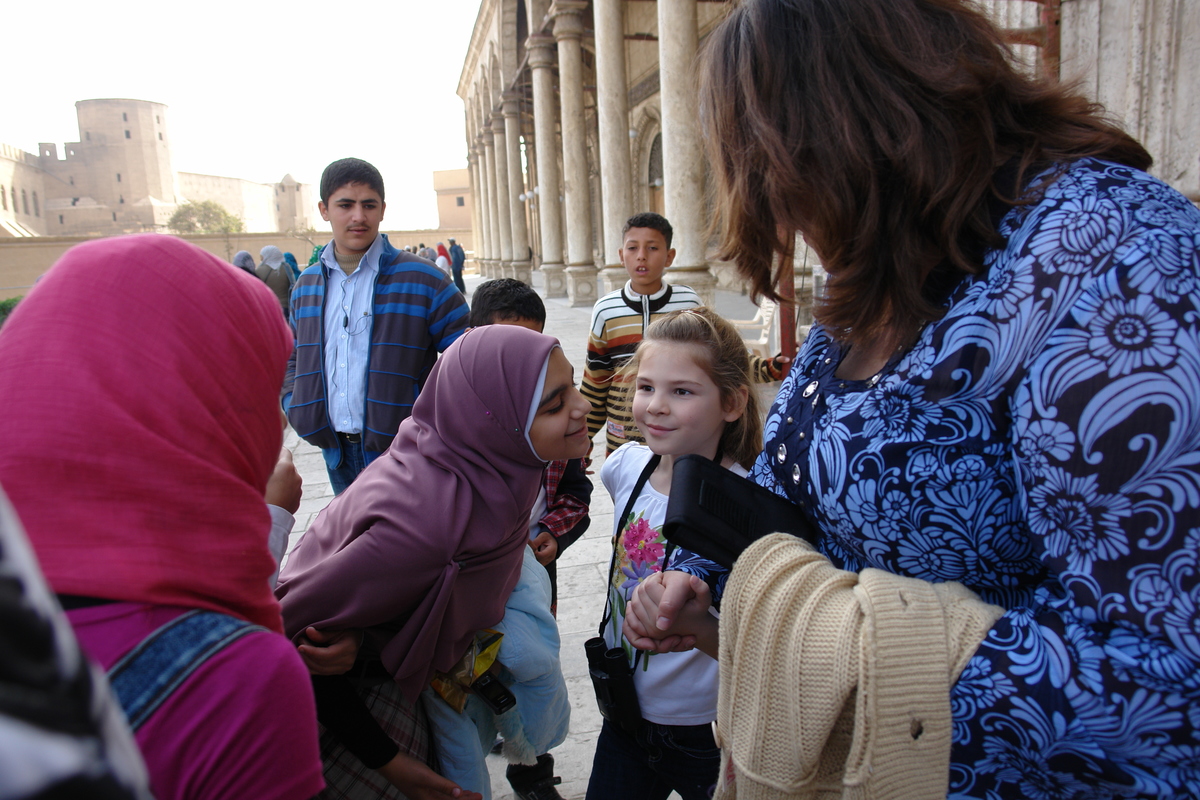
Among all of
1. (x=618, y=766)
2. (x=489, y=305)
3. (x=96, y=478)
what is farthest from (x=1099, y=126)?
(x=489, y=305)

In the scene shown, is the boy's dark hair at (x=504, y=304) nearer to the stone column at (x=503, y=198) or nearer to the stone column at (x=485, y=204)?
the stone column at (x=503, y=198)

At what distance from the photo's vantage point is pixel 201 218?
2395 inches

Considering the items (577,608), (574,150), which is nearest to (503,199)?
(574,150)

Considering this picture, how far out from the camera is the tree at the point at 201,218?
58938 millimetres

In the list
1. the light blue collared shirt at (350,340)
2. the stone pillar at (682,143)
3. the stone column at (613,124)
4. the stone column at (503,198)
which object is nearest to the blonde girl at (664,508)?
the light blue collared shirt at (350,340)

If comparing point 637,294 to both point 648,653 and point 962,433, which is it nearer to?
point 648,653

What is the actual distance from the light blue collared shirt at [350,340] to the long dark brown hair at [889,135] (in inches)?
92.1

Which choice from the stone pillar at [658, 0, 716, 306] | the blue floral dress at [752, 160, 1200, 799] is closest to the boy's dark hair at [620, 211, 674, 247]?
the blue floral dress at [752, 160, 1200, 799]

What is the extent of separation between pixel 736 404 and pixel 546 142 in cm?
1654

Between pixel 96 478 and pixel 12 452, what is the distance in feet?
0.25

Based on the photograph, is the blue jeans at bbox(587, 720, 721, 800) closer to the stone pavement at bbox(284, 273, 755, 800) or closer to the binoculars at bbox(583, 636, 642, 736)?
the binoculars at bbox(583, 636, 642, 736)

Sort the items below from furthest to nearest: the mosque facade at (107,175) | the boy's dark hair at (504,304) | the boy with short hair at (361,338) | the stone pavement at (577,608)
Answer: the mosque facade at (107,175), the boy with short hair at (361,338), the boy's dark hair at (504,304), the stone pavement at (577,608)

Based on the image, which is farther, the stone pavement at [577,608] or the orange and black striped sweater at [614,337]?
the orange and black striped sweater at [614,337]

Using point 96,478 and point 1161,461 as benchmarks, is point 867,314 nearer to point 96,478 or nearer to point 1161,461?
point 1161,461
